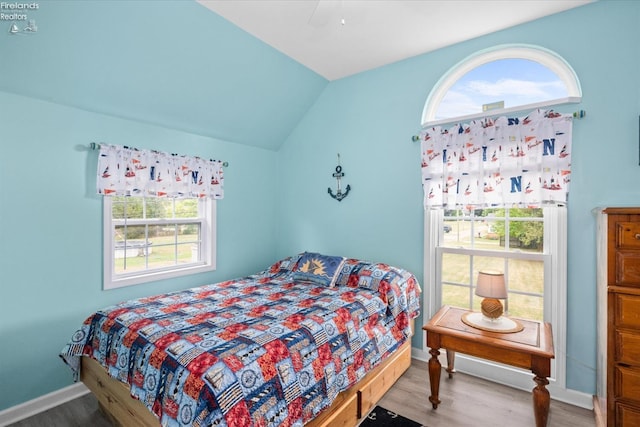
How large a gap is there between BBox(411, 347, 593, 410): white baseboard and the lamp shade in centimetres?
92

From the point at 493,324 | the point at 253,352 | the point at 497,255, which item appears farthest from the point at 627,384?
the point at 253,352

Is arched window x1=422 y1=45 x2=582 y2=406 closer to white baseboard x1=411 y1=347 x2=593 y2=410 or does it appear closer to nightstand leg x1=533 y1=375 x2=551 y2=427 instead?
white baseboard x1=411 y1=347 x2=593 y2=410

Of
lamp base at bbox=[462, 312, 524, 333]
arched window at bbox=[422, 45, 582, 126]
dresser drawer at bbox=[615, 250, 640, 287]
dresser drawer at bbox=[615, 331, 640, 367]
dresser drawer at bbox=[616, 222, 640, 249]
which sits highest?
arched window at bbox=[422, 45, 582, 126]

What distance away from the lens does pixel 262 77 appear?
321 cm

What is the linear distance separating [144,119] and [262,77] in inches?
46.1

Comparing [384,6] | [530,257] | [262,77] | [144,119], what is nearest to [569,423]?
[530,257]

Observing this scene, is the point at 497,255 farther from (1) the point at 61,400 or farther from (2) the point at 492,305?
(1) the point at 61,400

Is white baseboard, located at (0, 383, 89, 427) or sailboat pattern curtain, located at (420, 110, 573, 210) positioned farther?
sailboat pattern curtain, located at (420, 110, 573, 210)

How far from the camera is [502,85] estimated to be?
277 cm

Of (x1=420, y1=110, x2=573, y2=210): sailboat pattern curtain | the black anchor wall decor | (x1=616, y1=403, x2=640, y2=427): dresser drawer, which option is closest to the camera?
(x1=616, y1=403, x2=640, y2=427): dresser drawer

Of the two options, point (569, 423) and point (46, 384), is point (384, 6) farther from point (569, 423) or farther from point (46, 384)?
point (46, 384)

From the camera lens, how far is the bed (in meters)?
1.49

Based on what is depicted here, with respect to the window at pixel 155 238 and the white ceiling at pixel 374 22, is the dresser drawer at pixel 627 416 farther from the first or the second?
the window at pixel 155 238

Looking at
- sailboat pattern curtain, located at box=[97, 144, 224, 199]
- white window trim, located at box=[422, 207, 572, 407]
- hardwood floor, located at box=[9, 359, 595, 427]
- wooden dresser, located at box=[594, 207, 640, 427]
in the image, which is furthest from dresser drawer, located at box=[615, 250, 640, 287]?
sailboat pattern curtain, located at box=[97, 144, 224, 199]
